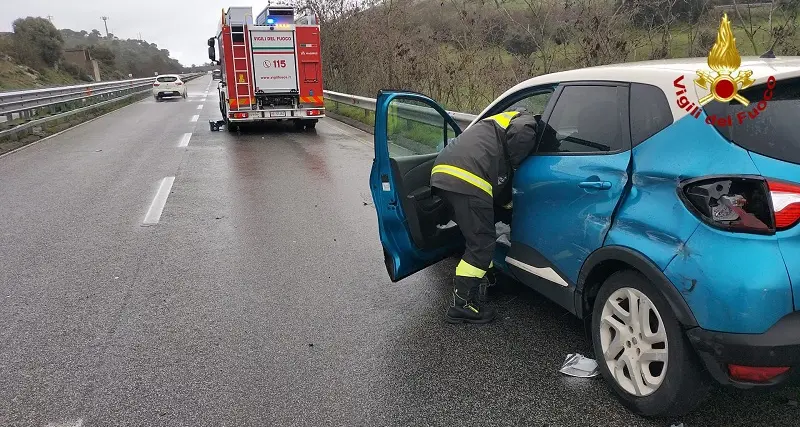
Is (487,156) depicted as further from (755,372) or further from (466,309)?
(755,372)

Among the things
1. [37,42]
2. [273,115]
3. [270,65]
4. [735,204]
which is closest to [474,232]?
[735,204]

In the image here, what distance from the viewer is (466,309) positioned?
3918mm

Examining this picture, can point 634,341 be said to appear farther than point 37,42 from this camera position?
No

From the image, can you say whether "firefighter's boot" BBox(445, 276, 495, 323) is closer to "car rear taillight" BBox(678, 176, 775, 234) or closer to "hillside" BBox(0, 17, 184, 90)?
"car rear taillight" BBox(678, 176, 775, 234)

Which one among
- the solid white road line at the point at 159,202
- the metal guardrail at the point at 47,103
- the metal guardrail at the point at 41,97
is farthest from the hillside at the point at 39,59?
the solid white road line at the point at 159,202

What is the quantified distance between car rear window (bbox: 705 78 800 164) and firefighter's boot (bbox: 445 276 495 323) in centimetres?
182

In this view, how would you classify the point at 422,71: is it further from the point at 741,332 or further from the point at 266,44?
the point at 741,332

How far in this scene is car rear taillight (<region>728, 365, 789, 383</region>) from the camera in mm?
2326

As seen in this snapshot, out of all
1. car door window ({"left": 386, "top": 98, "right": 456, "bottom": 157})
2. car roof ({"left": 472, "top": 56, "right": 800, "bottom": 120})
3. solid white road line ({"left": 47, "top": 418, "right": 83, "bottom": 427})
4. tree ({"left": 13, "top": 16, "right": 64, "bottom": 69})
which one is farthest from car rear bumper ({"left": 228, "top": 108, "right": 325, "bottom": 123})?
tree ({"left": 13, "top": 16, "right": 64, "bottom": 69})

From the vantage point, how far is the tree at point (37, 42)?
5678cm

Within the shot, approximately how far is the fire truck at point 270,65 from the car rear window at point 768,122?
Result: 14.2m

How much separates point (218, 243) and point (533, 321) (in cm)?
338

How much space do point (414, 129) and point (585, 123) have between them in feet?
5.74

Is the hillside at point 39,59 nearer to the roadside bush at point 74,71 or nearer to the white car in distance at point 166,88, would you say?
the roadside bush at point 74,71
